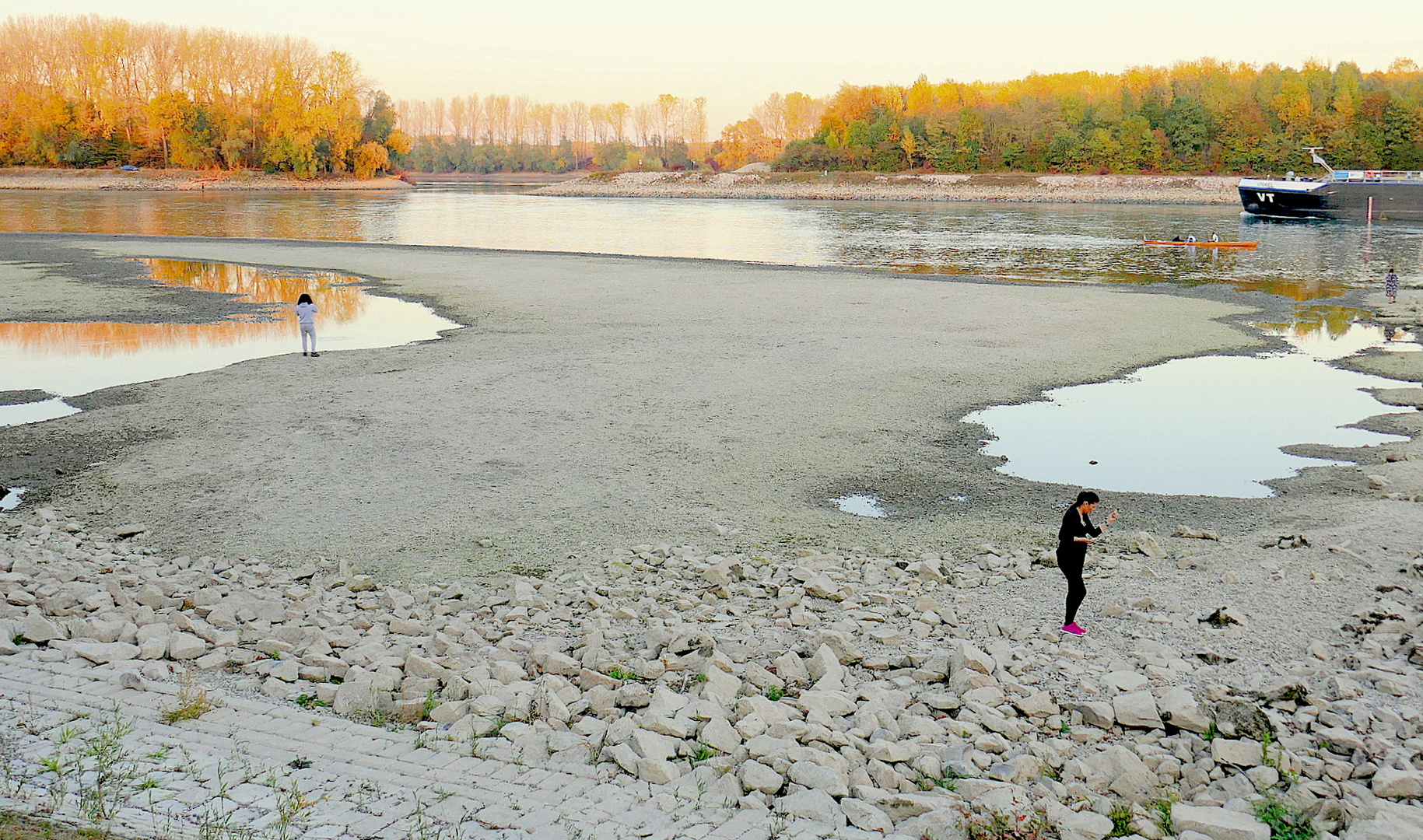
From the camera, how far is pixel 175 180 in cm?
13975

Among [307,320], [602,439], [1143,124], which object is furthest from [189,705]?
[1143,124]

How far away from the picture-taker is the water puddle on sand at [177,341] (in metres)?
19.0

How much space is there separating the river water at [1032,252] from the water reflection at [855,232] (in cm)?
25

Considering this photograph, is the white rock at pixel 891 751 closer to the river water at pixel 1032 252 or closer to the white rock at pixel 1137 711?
the white rock at pixel 1137 711

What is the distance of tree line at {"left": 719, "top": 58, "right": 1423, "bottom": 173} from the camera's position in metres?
128

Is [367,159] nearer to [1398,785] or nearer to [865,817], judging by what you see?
[865,817]

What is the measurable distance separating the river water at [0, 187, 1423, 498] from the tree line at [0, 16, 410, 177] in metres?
26.9

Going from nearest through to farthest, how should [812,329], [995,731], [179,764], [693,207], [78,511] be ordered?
1. [179,764]
2. [995,731]
3. [78,511]
4. [812,329]
5. [693,207]

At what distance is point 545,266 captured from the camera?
39938 mm

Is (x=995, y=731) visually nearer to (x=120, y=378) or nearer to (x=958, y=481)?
(x=958, y=481)

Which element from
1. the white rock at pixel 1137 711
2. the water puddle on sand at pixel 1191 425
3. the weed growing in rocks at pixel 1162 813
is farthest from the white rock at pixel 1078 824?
the water puddle on sand at pixel 1191 425

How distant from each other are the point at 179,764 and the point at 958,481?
30.5 ft

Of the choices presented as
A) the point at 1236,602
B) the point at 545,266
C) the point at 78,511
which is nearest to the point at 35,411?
the point at 78,511

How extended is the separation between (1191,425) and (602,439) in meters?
9.07
